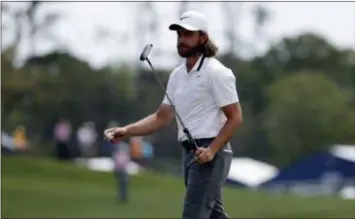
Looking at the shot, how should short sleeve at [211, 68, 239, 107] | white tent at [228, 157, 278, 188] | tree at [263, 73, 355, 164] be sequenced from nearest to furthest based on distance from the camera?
short sleeve at [211, 68, 239, 107]
white tent at [228, 157, 278, 188]
tree at [263, 73, 355, 164]

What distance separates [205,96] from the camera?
760 centimetres

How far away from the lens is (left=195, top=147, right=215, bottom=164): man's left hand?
24.3 ft

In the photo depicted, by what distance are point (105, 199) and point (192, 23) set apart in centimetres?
1597

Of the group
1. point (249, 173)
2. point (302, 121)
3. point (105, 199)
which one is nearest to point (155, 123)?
point (105, 199)

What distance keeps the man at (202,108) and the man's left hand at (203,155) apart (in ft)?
0.13

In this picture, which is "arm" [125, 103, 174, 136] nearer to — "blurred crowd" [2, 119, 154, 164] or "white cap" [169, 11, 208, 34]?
"white cap" [169, 11, 208, 34]

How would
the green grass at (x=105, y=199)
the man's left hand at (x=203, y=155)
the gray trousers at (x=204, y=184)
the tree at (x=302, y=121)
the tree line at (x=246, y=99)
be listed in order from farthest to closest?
1. the tree at (x=302, y=121)
2. the tree line at (x=246, y=99)
3. the green grass at (x=105, y=199)
4. the gray trousers at (x=204, y=184)
5. the man's left hand at (x=203, y=155)

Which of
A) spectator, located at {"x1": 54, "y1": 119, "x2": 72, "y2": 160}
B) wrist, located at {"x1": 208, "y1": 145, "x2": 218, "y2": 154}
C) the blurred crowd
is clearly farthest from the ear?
spectator, located at {"x1": 54, "y1": 119, "x2": 72, "y2": 160}

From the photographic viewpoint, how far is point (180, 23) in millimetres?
7559

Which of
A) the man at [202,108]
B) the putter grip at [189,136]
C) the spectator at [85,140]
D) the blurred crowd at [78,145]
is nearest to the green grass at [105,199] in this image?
the blurred crowd at [78,145]

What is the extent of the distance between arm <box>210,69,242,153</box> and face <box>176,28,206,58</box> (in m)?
0.22

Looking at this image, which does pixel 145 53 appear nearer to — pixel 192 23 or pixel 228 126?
pixel 192 23

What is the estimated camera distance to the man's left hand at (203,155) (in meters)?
7.41

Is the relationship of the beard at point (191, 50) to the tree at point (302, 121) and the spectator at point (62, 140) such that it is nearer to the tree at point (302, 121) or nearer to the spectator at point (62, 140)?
the spectator at point (62, 140)
